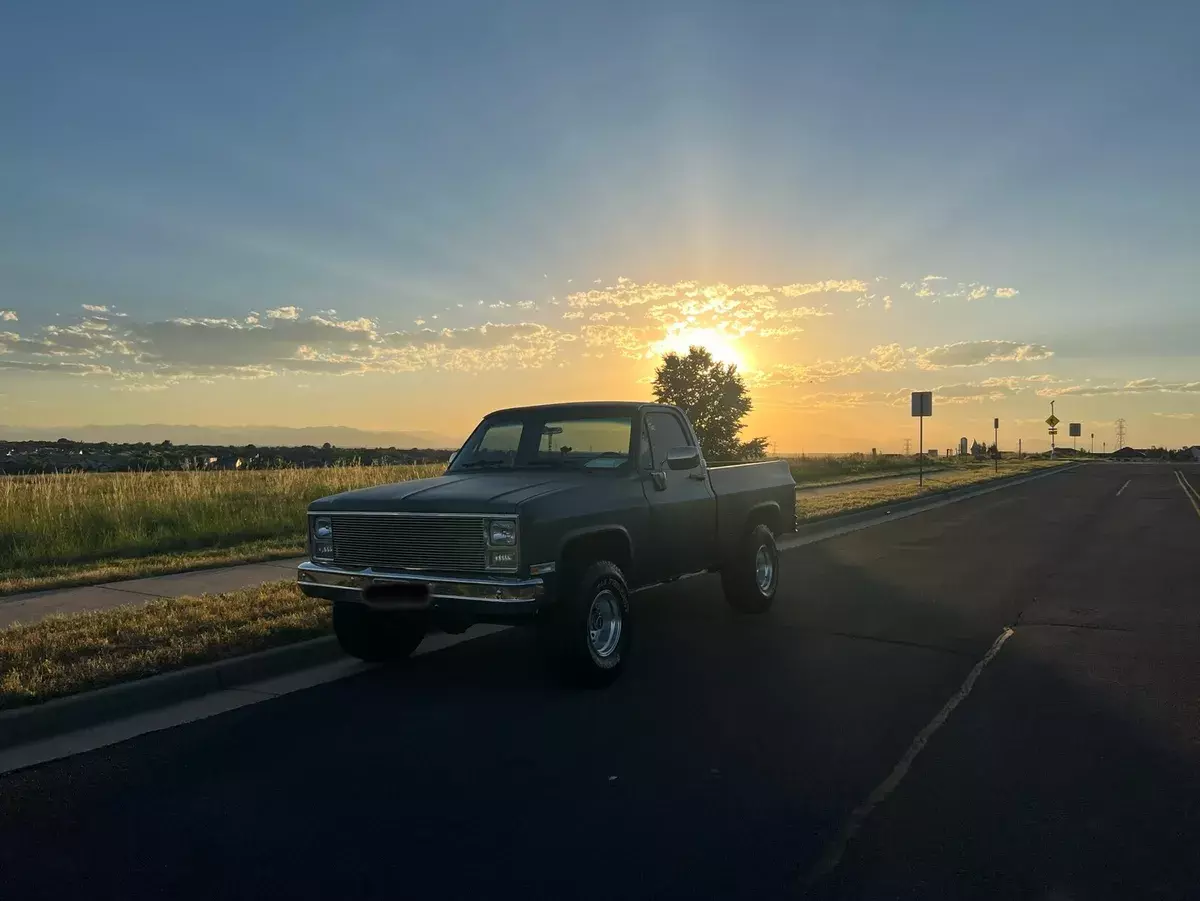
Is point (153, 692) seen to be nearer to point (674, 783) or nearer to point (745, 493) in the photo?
point (674, 783)

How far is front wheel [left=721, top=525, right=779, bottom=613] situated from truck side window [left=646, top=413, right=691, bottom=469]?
1327mm

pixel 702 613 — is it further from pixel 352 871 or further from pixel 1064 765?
pixel 352 871

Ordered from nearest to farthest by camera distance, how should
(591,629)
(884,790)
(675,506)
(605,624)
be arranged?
(884,790) < (591,629) < (605,624) < (675,506)

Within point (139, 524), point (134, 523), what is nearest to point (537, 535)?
point (139, 524)

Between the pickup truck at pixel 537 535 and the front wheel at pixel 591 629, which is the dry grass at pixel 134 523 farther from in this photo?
the front wheel at pixel 591 629

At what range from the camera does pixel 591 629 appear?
660cm

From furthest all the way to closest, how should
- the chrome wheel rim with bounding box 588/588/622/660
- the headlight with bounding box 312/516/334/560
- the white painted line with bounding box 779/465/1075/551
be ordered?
the white painted line with bounding box 779/465/1075/551, the headlight with bounding box 312/516/334/560, the chrome wheel rim with bounding box 588/588/622/660

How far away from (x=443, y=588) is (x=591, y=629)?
111 centimetres

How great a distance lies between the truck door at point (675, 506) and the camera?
7516 millimetres

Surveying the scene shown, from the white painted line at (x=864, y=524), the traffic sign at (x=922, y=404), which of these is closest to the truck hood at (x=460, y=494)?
the white painted line at (x=864, y=524)

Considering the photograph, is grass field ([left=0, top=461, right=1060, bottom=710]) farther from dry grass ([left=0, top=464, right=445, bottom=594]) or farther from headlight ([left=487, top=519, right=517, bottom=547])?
dry grass ([left=0, top=464, right=445, bottom=594])

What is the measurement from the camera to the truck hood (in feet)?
20.3

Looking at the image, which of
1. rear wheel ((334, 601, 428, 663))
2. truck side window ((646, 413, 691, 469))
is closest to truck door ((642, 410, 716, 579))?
truck side window ((646, 413, 691, 469))

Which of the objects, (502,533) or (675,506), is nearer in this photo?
(502,533)
